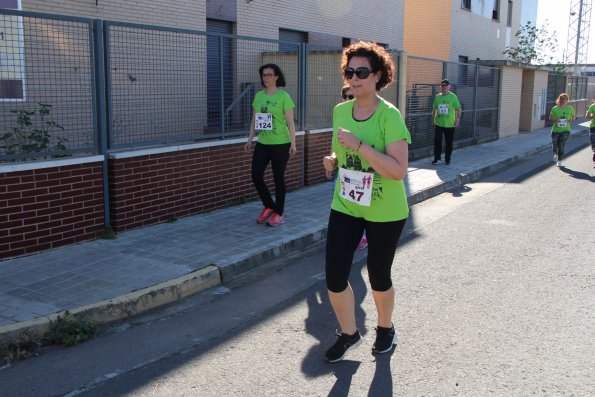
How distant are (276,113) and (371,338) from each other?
3.47 meters

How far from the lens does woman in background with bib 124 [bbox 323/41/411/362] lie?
3.61 meters

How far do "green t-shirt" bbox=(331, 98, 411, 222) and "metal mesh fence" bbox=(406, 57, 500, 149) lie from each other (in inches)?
409

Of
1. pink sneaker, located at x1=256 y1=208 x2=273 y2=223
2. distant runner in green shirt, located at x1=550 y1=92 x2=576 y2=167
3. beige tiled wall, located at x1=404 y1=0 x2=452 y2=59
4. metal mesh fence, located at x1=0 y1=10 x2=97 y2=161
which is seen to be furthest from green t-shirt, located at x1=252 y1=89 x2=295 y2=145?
beige tiled wall, located at x1=404 y1=0 x2=452 y2=59

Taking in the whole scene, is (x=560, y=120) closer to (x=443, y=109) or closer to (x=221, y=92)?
(x=443, y=109)

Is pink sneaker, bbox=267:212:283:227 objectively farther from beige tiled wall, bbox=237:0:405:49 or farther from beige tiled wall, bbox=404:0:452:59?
beige tiled wall, bbox=404:0:452:59

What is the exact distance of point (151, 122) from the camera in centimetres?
748

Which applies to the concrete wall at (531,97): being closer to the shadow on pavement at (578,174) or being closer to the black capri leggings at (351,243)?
the shadow on pavement at (578,174)

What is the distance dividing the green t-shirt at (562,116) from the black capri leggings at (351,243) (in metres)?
11.3

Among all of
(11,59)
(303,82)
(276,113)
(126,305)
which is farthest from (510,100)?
(126,305)

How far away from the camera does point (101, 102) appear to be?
673 cm

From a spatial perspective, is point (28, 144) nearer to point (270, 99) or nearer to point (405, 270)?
point (270, 99)

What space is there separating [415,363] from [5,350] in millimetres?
2854

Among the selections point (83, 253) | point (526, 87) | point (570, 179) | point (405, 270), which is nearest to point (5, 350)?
point (83, 253)

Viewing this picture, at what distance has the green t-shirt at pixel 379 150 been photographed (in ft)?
12.0
